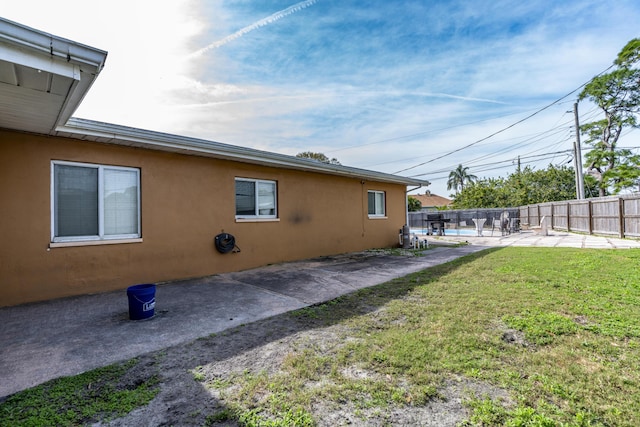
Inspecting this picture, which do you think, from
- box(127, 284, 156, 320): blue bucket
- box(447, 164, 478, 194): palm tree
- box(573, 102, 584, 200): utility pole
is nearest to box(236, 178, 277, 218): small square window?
box(127, 284, 156, 320): blue bucket

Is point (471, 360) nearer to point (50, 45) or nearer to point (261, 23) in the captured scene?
point (50, 45)

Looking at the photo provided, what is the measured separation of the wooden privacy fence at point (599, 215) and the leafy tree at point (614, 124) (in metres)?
7.35

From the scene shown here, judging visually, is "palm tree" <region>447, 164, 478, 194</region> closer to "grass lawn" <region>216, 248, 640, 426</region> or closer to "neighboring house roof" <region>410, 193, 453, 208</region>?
"neighboring house roof" <region>410, 193, 453, 208</region>

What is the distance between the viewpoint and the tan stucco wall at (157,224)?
437cm

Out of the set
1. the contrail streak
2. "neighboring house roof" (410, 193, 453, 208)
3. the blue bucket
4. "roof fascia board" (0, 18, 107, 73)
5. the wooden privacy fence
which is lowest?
the blue bucket

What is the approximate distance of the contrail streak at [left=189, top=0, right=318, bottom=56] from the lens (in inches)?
316

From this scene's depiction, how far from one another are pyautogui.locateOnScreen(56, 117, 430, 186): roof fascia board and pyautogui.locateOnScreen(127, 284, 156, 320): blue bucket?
104 inches

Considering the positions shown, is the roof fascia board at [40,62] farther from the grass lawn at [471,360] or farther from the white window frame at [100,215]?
the grass lawn at [471,360]

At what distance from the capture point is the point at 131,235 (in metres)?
5.33

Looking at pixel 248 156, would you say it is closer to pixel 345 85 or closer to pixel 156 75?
pixel 156 75

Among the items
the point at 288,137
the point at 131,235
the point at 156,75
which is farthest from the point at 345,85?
the point at 131,235

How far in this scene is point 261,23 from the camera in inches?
331

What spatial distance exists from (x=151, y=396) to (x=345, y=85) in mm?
13786

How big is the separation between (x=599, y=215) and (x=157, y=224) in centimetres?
1826
